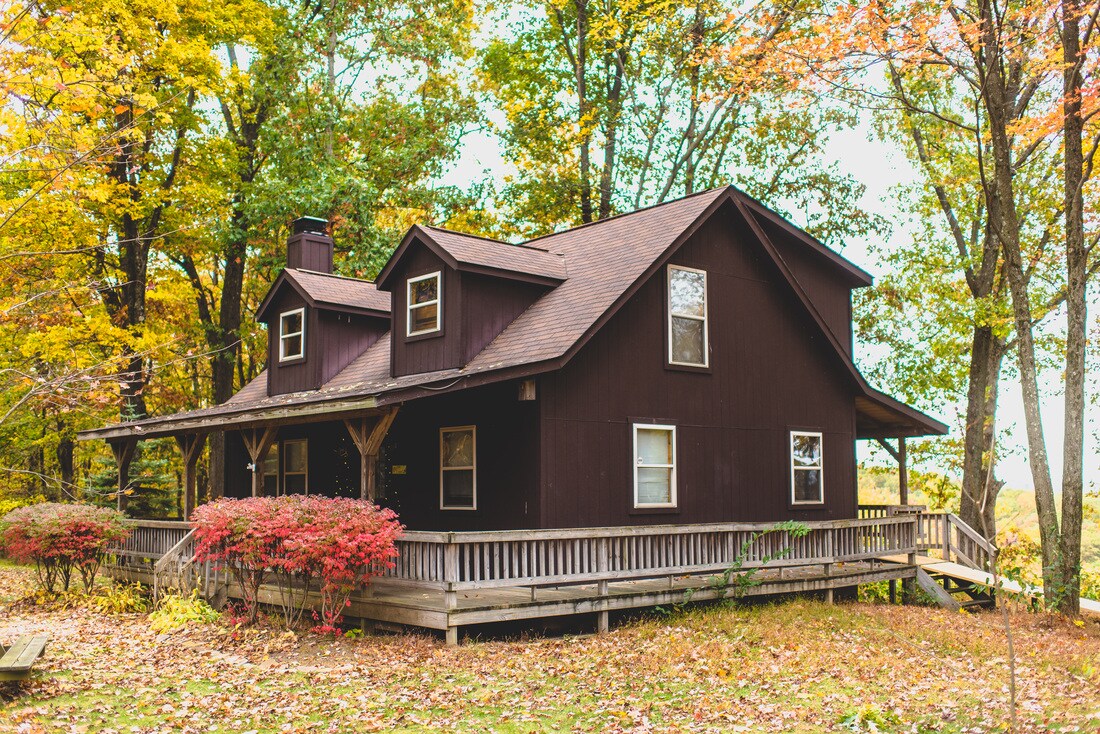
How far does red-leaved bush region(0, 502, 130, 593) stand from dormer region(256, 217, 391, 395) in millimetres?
4824

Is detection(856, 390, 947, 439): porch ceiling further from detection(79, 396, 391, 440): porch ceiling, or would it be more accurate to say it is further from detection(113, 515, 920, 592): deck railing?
detection(79, 396, 391, 440): porch ceiling

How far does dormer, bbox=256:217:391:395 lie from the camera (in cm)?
2150

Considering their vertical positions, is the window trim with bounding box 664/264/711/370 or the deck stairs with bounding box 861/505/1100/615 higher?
the window trim with bounding box 664/264/711/370

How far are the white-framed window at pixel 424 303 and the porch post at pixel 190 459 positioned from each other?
17.9 ft

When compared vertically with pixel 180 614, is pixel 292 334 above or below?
above

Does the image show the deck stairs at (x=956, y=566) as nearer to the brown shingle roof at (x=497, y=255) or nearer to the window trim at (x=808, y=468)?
the window trim at (x=808, y=468)

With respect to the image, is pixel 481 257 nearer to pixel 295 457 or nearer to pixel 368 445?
pixel 368 445

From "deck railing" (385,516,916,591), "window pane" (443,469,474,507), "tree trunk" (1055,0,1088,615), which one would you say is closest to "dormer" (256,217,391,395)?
"window pane" (443,469,474,507)

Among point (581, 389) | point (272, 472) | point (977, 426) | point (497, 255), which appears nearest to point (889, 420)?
point (977, 426)

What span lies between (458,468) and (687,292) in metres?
5.15

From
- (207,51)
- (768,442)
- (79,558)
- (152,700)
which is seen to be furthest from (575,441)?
(207,51)

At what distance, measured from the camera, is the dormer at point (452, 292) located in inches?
674

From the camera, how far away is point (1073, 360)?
16.6 meters

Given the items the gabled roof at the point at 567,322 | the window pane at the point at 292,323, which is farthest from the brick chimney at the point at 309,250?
the gabled roof at the point at 567,322
